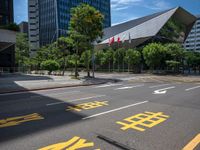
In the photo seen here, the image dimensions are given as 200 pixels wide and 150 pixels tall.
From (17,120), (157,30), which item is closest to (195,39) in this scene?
(157,30)

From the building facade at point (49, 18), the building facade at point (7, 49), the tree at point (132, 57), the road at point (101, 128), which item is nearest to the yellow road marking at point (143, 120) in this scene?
the road at point (101, 128)

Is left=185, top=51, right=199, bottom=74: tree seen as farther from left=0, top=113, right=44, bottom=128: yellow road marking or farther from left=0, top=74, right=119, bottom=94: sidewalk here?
left=0, top=113, right=44, bottom=128: yellow road marking

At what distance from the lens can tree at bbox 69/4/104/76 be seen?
93.4ft

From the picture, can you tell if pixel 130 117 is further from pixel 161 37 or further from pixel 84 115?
pixel 161 37

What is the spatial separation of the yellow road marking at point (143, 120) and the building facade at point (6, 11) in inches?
1652

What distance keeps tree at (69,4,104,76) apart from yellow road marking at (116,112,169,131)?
22.9 metres

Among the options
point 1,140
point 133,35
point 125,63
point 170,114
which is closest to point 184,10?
point 133,35

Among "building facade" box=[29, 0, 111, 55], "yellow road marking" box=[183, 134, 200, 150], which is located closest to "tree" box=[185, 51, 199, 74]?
"building facade" box=[29, 0, 111, 55]

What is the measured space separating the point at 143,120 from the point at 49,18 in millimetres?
109541

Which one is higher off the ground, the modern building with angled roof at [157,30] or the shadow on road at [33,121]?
the modern building with angled roof at [157,30]

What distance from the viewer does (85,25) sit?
2884cm

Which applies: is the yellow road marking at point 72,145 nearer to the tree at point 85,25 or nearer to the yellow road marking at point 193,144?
the yellow road marking at point 193,144

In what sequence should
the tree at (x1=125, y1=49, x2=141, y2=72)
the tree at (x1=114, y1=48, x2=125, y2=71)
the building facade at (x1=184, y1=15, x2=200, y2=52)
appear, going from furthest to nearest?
1. the building facade at (x1=184, y1=15, x2=200, y2=52)
2. the tree at (x1=114, y1=48, x2=125, y2=71)
3. the tree at (x1=125, y1=49, x2=141, y2=72)

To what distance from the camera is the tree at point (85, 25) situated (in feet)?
93.4
